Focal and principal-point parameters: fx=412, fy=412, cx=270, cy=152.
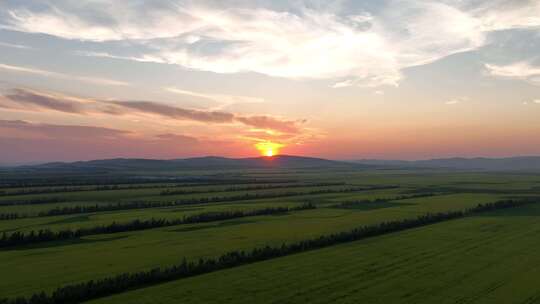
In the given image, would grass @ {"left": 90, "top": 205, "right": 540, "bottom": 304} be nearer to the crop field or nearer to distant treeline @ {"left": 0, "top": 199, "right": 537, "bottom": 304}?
the crop field

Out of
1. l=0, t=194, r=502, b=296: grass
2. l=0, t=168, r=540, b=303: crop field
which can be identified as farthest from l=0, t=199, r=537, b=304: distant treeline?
l=0, t=194, r=502, b=296: grass

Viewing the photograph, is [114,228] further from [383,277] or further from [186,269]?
[383,277]

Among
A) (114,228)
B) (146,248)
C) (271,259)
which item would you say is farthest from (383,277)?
(114,228)

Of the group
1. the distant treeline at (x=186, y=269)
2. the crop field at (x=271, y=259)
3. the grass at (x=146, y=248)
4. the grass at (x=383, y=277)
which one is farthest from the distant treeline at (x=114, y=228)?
the grass at (x=383, y=277)

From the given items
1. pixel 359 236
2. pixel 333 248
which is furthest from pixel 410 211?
pixel 333 248

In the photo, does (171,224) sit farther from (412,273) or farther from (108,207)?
(412,273)
